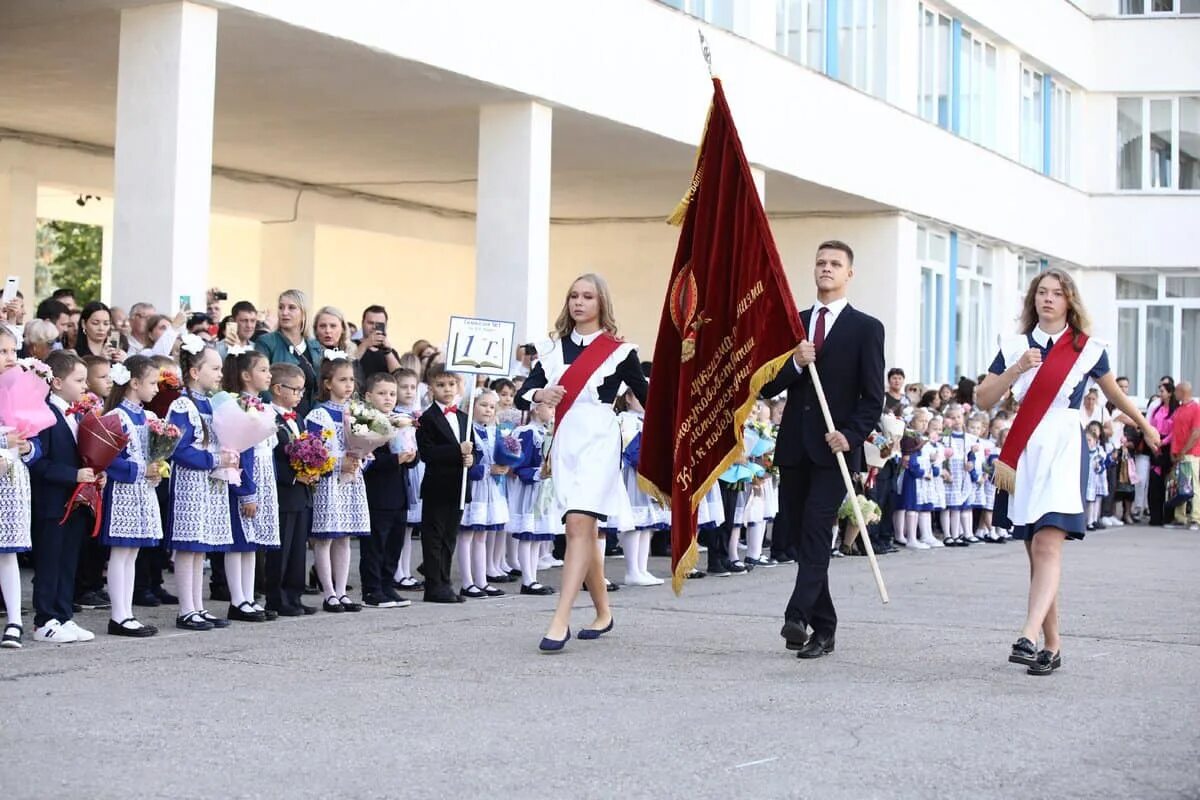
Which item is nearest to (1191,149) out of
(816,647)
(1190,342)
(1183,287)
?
(1183,287)

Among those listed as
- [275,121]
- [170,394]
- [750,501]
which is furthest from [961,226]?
[170,394]

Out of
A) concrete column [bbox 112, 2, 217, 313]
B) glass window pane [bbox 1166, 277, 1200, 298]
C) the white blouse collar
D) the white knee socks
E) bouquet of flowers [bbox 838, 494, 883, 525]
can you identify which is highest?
glass window pane [bbox 1166, 277, 1200, 298]

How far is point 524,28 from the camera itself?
18.6m

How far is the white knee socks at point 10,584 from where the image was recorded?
30.1ft

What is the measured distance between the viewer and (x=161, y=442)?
9859 millimetres

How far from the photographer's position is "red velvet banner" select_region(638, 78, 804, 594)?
9367mm

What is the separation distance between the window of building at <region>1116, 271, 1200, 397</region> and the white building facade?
0.06m

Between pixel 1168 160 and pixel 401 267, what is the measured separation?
1739cm

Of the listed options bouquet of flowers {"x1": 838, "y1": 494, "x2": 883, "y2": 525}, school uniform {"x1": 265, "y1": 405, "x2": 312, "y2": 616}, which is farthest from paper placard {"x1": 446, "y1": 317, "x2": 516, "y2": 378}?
bouquet of flowers {"x1": 838, "y1": 494, "x2": 883, "y2": 525}

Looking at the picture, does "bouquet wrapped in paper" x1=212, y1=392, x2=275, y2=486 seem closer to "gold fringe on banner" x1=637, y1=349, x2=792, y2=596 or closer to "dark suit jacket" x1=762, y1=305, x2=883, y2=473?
"gold fringe on banner" x1=637, y1=349, x2=792, y2=596

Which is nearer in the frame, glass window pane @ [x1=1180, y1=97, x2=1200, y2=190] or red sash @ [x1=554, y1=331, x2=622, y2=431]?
red sash @ [x1=554, y1=331, x2=622, y2=431]

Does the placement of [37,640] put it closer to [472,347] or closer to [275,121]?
[472,347]

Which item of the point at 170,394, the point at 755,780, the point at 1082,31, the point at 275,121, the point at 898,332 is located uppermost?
the point at 1082,31

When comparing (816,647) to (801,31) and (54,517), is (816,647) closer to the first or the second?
(54,517)
